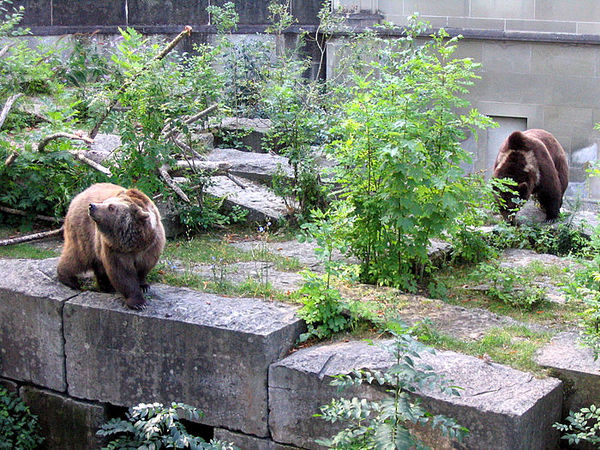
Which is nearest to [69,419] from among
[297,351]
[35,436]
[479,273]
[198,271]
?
[35,436]

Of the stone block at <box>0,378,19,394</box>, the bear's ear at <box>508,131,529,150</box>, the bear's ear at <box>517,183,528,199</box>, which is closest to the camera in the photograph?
the stone block at <box>0,378,19,394</box>

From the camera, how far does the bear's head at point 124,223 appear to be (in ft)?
17.9

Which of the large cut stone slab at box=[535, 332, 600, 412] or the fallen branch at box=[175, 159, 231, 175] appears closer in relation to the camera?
the large cut stone slab at box=[535, 332, 600, 412]

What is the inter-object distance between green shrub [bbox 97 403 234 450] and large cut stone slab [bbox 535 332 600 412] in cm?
219

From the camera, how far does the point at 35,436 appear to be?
20.3 feet

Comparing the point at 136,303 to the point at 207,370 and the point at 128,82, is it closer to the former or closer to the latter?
Result: the point at 207,370

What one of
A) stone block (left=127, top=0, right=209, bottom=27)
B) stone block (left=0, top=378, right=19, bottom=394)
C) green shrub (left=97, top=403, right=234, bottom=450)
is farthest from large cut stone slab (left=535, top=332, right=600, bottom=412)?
stone block (left=127, top=0, right=209, bottom=27)

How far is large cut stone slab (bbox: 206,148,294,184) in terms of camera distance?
31.1 ft

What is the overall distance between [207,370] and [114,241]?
117 centimetres

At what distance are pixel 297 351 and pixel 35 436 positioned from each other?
8.16 ft

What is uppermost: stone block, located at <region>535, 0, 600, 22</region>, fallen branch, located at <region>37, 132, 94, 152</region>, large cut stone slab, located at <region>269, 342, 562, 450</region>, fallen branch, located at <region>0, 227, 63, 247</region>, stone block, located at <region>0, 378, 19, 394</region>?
stone block, located at <region>535, 0, 600, 22</region>

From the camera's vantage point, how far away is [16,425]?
612 centimetres

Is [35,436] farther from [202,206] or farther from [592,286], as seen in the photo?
[592,286]

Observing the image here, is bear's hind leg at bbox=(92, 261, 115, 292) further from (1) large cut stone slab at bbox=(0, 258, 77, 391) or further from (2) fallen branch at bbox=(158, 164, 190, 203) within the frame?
(2) fallen branch at bbox=(158, 164, 190, 203)
